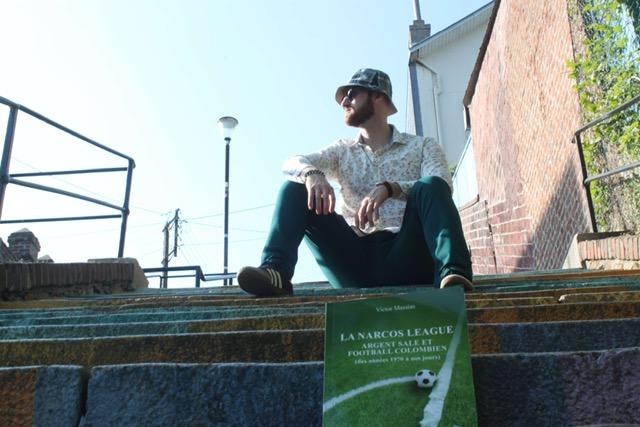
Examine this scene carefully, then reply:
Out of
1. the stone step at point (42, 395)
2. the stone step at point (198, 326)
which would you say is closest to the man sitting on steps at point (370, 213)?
the stone step at point (198, 326)

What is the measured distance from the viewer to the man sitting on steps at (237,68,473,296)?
91.6 inches

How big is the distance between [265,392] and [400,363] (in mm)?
248

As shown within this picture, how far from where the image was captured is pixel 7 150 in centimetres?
335

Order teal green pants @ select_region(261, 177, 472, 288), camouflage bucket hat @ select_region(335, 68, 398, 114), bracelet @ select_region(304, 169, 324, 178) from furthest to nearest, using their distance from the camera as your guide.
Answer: camouflage bucket hat @ select_region(335, 68, 398, 114)
bracelet @ select_region(304, 169, 324, 178)
teal green pants @ select_region(261, 177, 472, 288)

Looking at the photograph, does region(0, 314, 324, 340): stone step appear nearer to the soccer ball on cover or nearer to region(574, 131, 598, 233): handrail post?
the soccer ball on cover

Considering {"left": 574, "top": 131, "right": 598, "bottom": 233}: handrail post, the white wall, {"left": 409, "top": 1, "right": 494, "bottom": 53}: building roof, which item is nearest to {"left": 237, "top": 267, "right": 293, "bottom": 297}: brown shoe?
{"left": 574, "top": 131, "right": 598, "bottom": 233}: handrail post

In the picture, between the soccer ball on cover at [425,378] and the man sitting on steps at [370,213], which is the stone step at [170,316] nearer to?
the man sitting on steps at [370,213]

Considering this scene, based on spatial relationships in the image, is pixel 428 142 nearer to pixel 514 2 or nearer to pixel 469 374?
pixel 469 374

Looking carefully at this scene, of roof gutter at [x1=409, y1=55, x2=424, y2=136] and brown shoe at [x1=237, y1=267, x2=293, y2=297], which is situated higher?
roof gutter at [x1=409, y1=55, x2=424, y2=136]

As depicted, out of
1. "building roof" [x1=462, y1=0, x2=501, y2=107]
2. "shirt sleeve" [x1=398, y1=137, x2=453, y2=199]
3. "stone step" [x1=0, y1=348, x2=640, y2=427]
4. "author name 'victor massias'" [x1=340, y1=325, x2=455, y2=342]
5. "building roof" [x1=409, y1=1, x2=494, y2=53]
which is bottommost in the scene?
"stone step" [x1=0, y1=348, x2=640, y2=427]

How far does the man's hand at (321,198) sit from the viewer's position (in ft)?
7.96

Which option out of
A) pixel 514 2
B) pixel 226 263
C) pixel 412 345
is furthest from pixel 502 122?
pixel 412 345

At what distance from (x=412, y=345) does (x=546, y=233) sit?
215 inches

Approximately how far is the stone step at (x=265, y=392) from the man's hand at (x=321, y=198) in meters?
1.37
